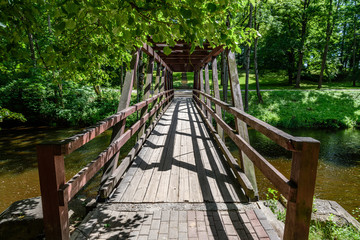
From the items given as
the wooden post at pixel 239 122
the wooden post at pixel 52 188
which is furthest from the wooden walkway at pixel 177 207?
the wooden post at pixel 52 188

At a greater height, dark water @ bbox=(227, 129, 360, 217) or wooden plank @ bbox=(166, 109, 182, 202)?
wooden plank @ bbox=(166, 109, 182, 202)

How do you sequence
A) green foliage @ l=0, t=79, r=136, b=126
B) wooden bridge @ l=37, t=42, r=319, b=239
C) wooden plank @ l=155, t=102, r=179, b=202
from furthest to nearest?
green foliage @ l=0, t=79, r=136, b=126 < wooden plank @ l=155, t=102, r=179, b=202 < wooden bridge @ l=37, t=42, r=319, b=239

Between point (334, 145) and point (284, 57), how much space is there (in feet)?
60.3

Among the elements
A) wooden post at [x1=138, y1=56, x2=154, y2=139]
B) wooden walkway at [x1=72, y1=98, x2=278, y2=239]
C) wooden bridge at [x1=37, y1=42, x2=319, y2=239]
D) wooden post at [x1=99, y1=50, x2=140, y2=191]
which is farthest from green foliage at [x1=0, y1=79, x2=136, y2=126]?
wooden bridge at [x1=37, y1=42, x2=319, y2=239]

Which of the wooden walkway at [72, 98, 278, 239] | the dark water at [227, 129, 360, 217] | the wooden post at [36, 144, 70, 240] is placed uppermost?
the wooden post at [36, 144, 70, 240]

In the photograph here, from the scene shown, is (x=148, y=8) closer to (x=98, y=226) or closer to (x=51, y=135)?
(x=98, y=226)

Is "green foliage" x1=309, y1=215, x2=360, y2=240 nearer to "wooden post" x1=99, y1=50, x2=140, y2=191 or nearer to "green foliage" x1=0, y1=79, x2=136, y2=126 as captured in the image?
"wooden post" x1=99, y1=50, x2=140, y2=191

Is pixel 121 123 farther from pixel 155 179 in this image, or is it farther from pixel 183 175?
pixel 183 175

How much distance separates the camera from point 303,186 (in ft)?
5.41

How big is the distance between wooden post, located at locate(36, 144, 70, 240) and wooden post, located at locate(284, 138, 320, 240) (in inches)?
73.0

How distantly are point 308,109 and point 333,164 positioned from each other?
10.0 metres

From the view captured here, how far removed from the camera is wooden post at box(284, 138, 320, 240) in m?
1.61

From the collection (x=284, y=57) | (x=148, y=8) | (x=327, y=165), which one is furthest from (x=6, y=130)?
(x=284, y=57)

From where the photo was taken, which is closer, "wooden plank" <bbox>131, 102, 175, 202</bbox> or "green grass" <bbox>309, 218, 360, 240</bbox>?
"wooden plank" <bbox>131, 102, 175, 202</bbox>
